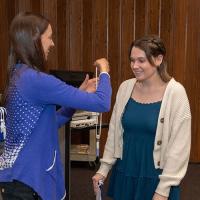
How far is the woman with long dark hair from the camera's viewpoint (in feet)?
5.33

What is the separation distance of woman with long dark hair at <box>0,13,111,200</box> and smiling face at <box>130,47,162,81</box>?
42 centimetres

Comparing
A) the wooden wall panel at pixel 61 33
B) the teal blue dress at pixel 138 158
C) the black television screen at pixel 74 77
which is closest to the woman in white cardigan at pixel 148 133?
the teal blue dress at pixel 138 158

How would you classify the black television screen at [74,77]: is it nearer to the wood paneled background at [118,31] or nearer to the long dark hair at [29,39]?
the long dark hair at [29,39]

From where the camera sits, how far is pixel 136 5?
5070 mm

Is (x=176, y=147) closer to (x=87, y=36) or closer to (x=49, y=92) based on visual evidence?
(x=49, y=92)

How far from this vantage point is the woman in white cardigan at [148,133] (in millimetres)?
1979

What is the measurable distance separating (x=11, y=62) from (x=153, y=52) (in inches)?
30.3

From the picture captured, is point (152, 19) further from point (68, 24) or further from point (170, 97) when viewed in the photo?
point (170, 97)

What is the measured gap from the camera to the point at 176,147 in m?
1.97

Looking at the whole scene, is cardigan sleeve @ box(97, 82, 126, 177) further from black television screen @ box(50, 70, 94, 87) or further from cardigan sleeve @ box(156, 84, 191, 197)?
black television screen @ box(50, 70, 94, 87)

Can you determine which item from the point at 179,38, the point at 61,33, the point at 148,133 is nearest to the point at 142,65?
the point at 148,133

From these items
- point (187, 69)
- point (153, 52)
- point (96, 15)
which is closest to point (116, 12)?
point (96, 15)

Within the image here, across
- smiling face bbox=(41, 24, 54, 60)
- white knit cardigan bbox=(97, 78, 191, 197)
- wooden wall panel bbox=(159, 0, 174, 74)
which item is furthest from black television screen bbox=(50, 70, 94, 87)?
wooden wall panel bbox=(159, 0, 174, 74)

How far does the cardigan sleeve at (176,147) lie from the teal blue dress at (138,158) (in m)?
0.08
